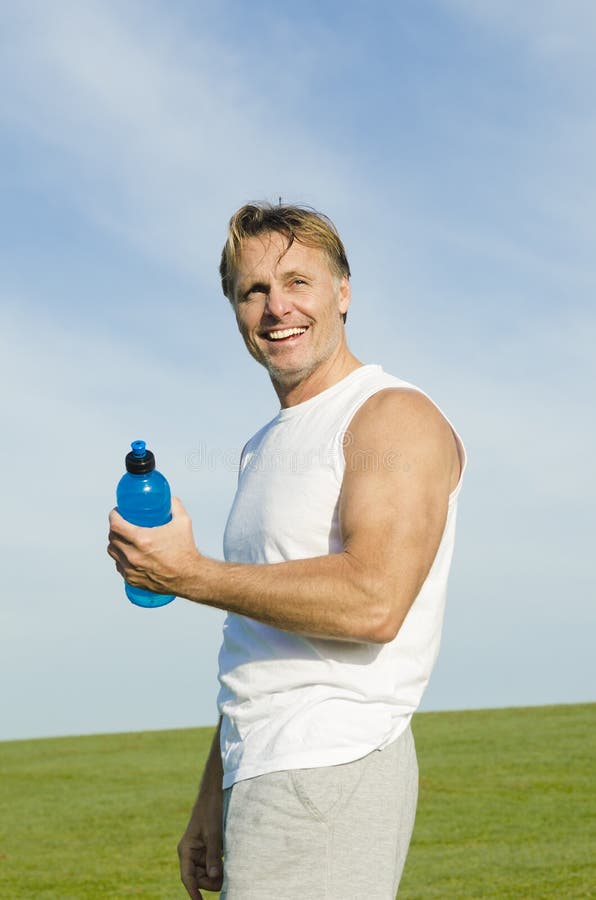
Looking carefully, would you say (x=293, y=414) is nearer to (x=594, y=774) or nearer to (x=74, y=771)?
(x=594, y=774)

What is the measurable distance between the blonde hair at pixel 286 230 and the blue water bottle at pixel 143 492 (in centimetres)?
82

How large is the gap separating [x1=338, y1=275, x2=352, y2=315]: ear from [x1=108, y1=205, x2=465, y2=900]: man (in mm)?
447

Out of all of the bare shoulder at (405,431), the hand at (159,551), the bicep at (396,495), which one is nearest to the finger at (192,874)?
the hand at (159,551)

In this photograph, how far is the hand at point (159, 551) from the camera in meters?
2.43

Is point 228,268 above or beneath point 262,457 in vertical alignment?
above

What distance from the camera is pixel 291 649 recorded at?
2.60 meters

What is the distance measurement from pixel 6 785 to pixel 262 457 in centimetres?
1195

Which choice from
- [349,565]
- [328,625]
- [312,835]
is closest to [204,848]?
[312,835]

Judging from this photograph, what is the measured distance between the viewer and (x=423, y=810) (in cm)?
1059

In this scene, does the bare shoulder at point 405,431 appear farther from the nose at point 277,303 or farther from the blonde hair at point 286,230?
the blonde hair at point 286,230

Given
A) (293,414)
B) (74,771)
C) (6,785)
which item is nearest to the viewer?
(293,414)

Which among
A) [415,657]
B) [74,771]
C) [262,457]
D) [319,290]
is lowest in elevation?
[74,771]

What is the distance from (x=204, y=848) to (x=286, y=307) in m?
1.69

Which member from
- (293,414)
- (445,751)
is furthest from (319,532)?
(445,751)
